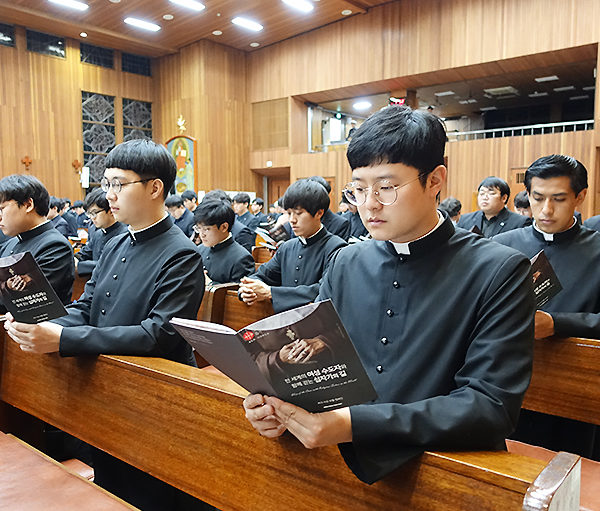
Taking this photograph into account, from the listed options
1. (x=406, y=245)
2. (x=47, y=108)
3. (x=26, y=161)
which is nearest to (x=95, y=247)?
(x=406, y=245)

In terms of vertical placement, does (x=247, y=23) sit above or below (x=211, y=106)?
above

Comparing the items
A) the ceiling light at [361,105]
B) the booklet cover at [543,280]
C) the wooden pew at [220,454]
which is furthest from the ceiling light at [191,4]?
the booklet cover at [543,280]

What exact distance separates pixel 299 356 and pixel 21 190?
2819 millimetres

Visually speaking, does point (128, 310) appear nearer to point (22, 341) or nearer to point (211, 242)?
point (22, 341)

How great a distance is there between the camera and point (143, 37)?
15.0 m

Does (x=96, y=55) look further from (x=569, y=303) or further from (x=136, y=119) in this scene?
(x=569, y=303)

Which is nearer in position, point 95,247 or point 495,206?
point 95,247

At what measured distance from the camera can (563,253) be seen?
8.91 ft

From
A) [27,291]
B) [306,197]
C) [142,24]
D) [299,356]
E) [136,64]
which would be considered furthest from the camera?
[136,64]

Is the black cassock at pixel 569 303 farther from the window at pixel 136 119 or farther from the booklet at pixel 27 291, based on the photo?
the window at pixel 136 119

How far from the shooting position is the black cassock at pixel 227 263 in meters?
4.34

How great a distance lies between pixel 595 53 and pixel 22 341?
12.3 metres

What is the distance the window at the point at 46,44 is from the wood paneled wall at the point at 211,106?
2867 millimetres

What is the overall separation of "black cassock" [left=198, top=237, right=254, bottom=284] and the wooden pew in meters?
2.14
